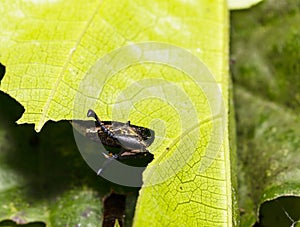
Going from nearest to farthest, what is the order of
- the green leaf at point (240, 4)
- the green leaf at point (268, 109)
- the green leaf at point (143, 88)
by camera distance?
the green leaf at point (143, 88) < the green leaf at point (268, 109) < the green leaf at point (240, 4)

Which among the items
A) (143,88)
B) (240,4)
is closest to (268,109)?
(240,4)

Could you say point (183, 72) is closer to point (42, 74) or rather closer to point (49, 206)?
point (42, 74)

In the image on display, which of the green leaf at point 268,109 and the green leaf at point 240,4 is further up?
the green leaf at point 240,4

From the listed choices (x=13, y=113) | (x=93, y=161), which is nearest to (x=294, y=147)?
(x=93, y=161)

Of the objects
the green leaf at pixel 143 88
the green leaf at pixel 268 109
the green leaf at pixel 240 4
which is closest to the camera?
the green leaf at pixel 143 88

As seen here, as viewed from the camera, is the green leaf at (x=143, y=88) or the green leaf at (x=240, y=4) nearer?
the green leaf at (x=143, y=88)

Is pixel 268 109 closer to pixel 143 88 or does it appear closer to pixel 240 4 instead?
pixel 240 4

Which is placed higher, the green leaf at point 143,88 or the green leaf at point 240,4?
the green leaf at point 240,4
